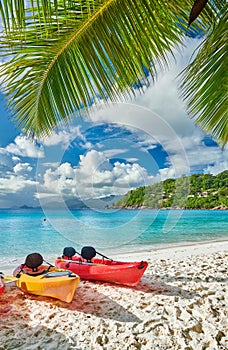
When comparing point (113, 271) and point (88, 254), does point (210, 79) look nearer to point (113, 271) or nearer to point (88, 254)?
point (113, 271)

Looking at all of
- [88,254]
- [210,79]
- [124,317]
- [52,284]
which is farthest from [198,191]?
[210,79]

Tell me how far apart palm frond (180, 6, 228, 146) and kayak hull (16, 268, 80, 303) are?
2154 millimetres

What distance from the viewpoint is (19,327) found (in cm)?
293

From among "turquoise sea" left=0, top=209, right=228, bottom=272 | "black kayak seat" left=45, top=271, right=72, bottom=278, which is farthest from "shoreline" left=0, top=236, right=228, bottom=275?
"black kayak seat" left=45, top=271, right=72, bottom=278

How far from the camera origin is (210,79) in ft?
6.65

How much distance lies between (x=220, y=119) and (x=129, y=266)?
2.13 metres

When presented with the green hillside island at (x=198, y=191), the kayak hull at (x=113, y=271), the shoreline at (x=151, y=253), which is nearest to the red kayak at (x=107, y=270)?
the kayak hull at (x=113, y=271)

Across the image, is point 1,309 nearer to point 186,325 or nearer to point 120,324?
point 120,324

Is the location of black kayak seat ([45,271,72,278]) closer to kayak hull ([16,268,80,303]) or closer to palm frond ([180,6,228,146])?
kayak hull ([16,268,80,303])

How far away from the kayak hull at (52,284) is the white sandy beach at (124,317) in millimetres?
95

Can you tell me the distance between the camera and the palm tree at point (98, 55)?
1.71 m

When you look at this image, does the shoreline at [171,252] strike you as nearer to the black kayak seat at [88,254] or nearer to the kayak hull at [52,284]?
the black kayak seat at [88,254]

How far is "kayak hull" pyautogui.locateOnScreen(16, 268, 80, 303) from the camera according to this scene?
3.41 metres

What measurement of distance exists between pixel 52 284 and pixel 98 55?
8.42 feet
